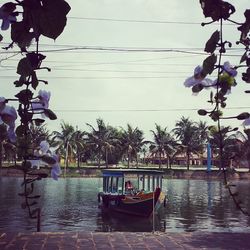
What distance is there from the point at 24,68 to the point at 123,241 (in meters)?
7.12

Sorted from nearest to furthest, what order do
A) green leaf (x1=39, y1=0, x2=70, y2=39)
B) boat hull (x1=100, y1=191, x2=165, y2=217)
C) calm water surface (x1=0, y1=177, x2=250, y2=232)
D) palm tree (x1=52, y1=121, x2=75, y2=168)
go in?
green leaf (x1=39, y1=0, x2=70, y2=39) → calm water surface (x1=0, y1=177, x2=250, y2=232) → boat hull (x1=100, y1=191, x2=165, y2=217) → palm tree (x1=52, y1=121, x2=75, y2=168)

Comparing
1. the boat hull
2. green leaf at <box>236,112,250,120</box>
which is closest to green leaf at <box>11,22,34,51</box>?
green leaf at <box>236,112,250,120</box>

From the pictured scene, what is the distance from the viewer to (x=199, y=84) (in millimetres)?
930

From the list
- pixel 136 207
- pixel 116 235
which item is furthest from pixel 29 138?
pixel 136 207

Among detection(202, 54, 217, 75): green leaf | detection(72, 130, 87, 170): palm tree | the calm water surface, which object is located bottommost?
the calm water surface

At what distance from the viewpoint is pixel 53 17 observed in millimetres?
649

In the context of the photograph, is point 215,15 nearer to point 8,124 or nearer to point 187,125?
point 8,124

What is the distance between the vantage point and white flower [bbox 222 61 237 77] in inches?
35.1

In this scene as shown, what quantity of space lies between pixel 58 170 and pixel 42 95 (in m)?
0.17

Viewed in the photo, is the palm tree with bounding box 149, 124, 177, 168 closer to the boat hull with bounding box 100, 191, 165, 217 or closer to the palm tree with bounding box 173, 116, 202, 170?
the palm tree with bounding box 173, 116, 202, 170

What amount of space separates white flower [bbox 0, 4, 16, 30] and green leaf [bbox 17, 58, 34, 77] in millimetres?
68

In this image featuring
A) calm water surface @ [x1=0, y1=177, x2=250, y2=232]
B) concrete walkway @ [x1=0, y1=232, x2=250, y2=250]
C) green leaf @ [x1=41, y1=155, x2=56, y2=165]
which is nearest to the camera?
green leaf @ [x1=41, y1=155, x2=56, y2=165]

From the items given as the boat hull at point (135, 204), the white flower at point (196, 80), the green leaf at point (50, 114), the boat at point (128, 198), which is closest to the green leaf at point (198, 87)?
the white flower at point (196, 80)

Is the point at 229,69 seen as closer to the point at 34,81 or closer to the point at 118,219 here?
the point at 34,81
